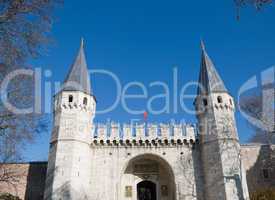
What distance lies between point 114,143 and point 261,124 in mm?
11607

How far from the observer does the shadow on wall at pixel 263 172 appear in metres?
18.8

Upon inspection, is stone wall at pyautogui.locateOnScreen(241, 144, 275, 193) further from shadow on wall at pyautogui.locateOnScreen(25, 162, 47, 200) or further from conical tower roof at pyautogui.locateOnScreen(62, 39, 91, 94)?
shadow on wall at pyautogui.locateOnScreen(25, 162, 47, 200)

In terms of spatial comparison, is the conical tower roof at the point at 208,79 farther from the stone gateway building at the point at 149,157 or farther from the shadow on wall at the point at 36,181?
the shadow on wall at the point at 36,181

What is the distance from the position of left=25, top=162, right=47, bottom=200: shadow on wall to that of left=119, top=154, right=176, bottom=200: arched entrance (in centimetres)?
544

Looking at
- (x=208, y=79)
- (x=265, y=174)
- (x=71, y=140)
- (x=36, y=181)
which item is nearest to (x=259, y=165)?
(x=265, y=174)

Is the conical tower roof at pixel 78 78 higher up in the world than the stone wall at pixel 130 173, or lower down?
higher up

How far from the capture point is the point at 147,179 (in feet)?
64.7

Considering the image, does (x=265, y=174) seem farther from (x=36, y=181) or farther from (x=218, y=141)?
(x=36, y=181)

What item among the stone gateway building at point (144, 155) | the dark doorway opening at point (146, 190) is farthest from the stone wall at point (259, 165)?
the dark doorway opening at point (146, 190)

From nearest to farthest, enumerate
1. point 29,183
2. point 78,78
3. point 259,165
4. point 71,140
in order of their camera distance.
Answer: point 71,140 < point 29,183 < point 259,165 < point 78,78

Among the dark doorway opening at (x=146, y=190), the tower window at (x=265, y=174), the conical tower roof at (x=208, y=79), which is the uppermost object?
the conical tower roof at (x=208, y=79)

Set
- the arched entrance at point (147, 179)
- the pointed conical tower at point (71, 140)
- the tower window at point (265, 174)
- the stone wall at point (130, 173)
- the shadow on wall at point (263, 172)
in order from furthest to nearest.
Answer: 1. the tower window at point (265, 174)
2. the arched entrance at point (147, 179)
3. the shadow on wall at point (263, 172)
4. the stone wall at point (130, 173)
5. the pointed conical tower at point (71, 140)

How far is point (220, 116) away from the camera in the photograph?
60.6ft

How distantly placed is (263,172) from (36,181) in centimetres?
1581
